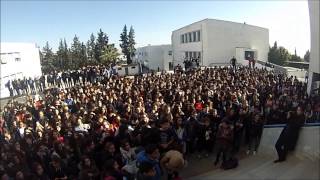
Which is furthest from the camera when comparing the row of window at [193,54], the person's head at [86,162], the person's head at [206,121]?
the row of window at [193,54]

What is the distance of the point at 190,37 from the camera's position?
122 feet

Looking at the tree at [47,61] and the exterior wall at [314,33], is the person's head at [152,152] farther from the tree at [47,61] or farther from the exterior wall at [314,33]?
the tree at [47,61]

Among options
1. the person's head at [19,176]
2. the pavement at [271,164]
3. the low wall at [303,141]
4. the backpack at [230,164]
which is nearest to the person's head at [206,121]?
the pavement at [271,164]

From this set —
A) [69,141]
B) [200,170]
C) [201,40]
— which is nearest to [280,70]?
[201,40]

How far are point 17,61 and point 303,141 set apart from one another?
90.4ft

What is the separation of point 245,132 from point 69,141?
5.16m

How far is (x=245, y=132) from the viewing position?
1020 centimetres

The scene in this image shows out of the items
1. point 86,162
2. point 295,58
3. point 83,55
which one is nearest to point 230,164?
point 86,162

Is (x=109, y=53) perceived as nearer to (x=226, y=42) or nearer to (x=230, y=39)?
(x=226, y=42)

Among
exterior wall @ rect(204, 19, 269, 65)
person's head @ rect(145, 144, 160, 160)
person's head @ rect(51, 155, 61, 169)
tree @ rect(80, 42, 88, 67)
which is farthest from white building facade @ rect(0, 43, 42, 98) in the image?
tree @ rect(80, 42, 88, 67)

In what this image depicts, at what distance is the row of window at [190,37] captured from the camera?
35.1 metres

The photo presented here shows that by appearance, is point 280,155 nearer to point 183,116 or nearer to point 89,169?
point 183,116

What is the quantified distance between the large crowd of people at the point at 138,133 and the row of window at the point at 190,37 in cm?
2105

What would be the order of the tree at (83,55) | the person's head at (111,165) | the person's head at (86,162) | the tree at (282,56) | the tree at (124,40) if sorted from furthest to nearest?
→ the tree at (83,55)
the tree at (124,40)
the tree at (282,56)
the person's head at (86,162)
the person's head at (111,165)
